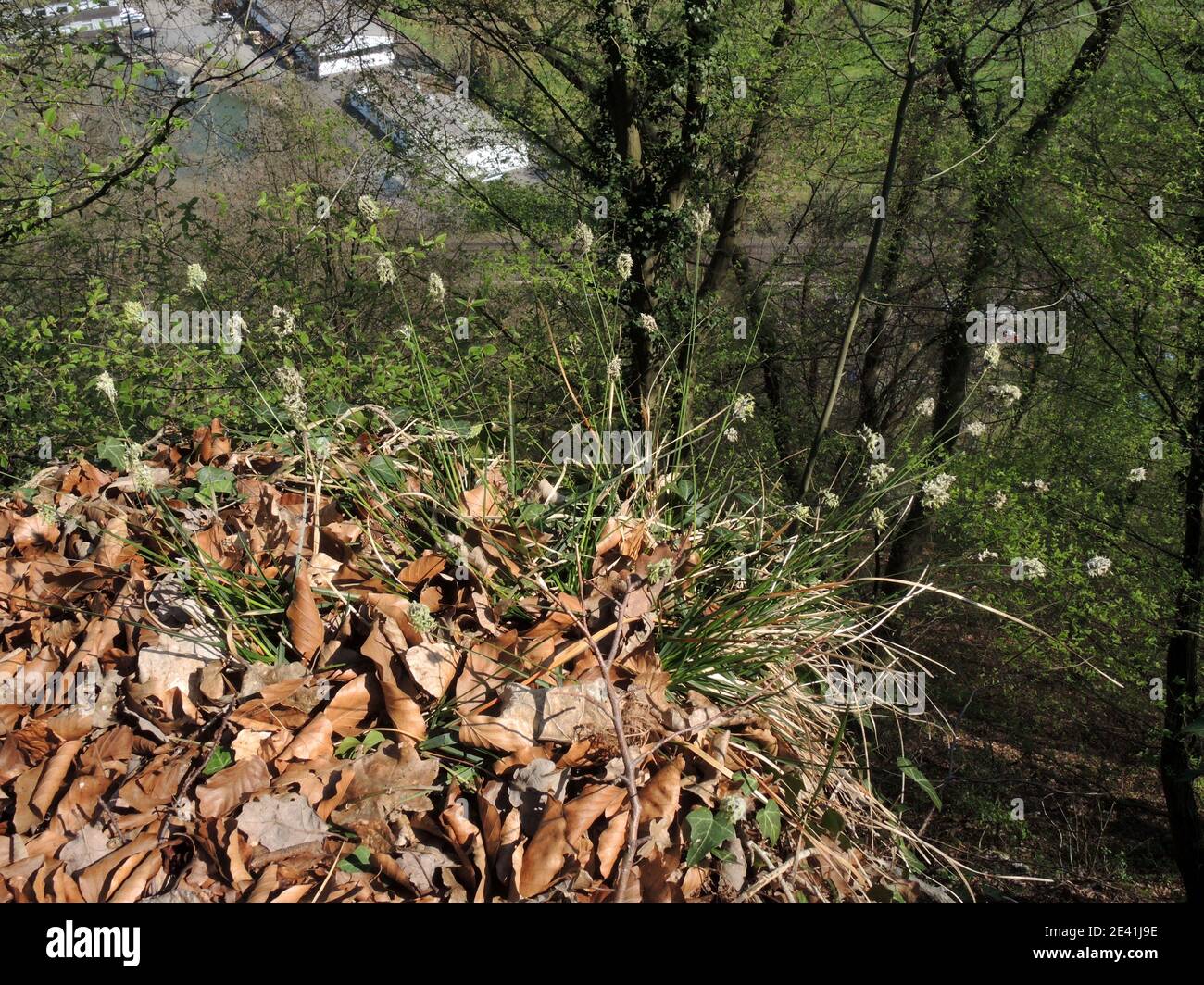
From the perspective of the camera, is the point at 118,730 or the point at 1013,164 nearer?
the point at 118,730

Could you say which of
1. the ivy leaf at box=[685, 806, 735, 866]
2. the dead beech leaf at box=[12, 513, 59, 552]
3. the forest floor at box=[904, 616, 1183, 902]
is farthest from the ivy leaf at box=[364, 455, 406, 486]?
the forest floor at box=[904, 616, 1183, 902]

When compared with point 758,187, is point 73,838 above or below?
below

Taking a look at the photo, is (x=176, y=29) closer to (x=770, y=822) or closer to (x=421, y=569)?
(x=421, y=569)

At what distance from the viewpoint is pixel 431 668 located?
1909mm

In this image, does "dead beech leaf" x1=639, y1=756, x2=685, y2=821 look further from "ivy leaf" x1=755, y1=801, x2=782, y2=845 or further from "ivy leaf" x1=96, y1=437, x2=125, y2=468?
"ivy leaf" x1=96, y1=437, x2=125, y2=468

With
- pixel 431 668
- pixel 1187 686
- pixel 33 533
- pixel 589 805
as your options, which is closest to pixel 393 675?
pixel 431 668

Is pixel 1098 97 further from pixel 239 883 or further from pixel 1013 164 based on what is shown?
pixel 239 883

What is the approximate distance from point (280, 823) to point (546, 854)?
51 cm

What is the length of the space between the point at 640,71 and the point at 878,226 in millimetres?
6448

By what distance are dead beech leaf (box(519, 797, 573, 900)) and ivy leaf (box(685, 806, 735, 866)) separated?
23cm

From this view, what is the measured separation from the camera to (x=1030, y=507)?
7.84 m

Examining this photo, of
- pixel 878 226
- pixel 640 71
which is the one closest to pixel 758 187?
pixel 640 71
